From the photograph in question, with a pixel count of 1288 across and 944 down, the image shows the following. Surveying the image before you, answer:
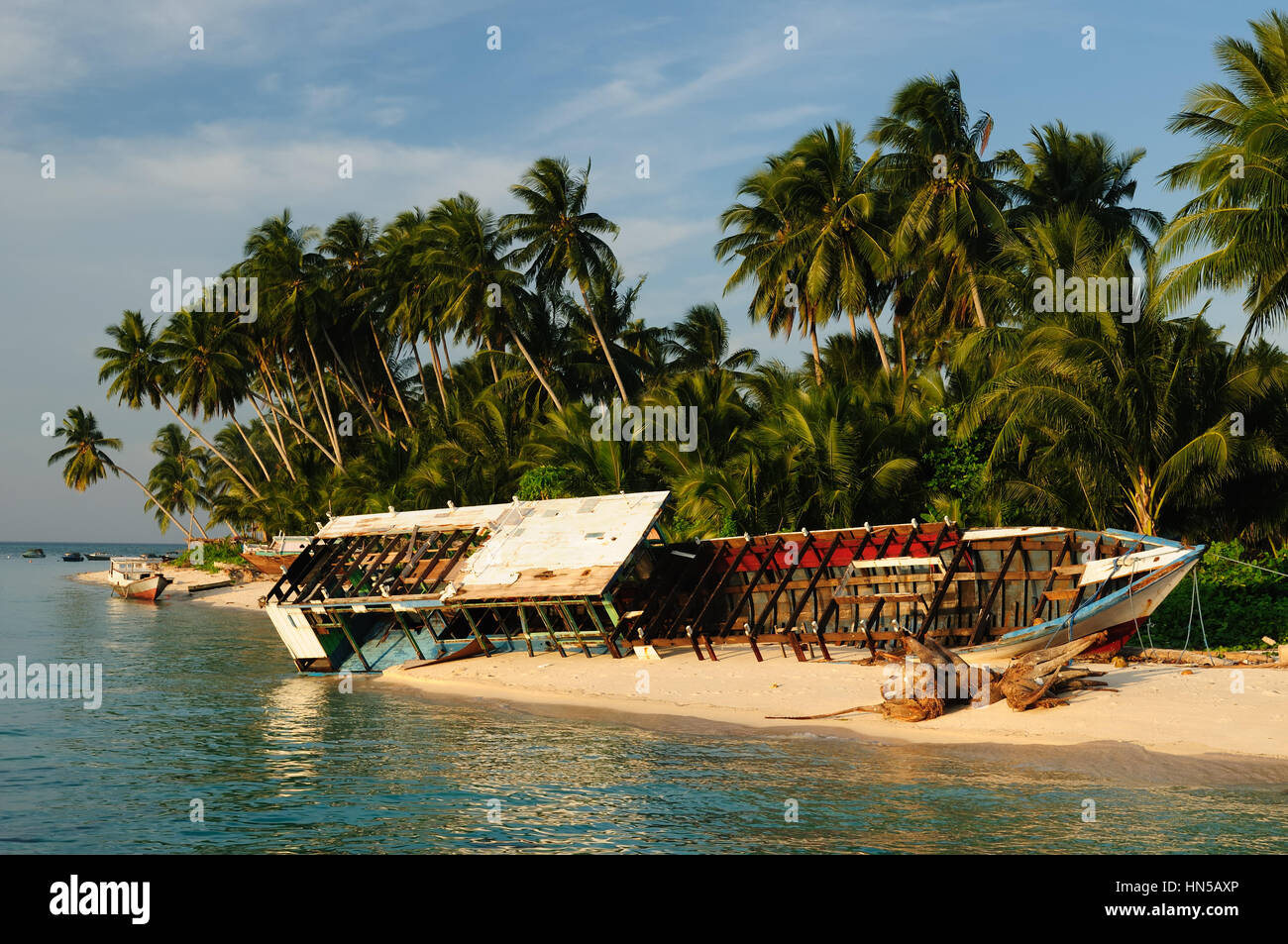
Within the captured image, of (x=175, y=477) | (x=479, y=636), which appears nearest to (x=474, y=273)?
(x=479, y=636)

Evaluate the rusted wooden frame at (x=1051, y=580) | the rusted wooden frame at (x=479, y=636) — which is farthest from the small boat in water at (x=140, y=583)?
the rusted wooden frame at (x=1051, y=580)

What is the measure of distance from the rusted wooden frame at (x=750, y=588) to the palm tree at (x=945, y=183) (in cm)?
1603

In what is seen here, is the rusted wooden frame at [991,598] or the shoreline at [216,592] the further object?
the shoreline at [216,592]

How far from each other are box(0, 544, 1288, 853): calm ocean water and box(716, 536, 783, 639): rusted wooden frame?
15.2 ft

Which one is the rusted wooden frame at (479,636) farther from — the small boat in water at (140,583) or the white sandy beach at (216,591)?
the small boat in water at (140,583)

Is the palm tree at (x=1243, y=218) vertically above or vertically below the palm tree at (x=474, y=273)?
below

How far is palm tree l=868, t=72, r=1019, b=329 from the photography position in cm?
3566

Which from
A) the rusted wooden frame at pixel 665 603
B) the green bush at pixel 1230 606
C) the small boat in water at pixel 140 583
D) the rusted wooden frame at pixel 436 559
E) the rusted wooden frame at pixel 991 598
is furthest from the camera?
the small boat in water at pixel 140 583

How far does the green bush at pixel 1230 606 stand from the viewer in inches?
809

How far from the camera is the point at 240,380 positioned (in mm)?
65188

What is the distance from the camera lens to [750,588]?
22.6 metres

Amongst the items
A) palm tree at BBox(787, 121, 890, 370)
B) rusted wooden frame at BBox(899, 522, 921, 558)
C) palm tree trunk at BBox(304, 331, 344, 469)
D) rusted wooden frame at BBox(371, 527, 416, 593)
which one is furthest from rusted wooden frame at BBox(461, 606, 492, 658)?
palm tree trunk at BBox(304, 331, 344, 469)

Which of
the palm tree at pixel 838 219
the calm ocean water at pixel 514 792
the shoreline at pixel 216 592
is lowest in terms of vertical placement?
the shoreline at pixel 216 592

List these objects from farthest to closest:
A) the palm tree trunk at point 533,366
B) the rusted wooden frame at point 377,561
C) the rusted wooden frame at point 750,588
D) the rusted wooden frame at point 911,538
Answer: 1. the palm tree trunk at point 533,366
2. the rusted wooden frame at point 377,561
3. the rusted wooden frame at point 750,588
4. the rusted wooden frame at point 911,538
